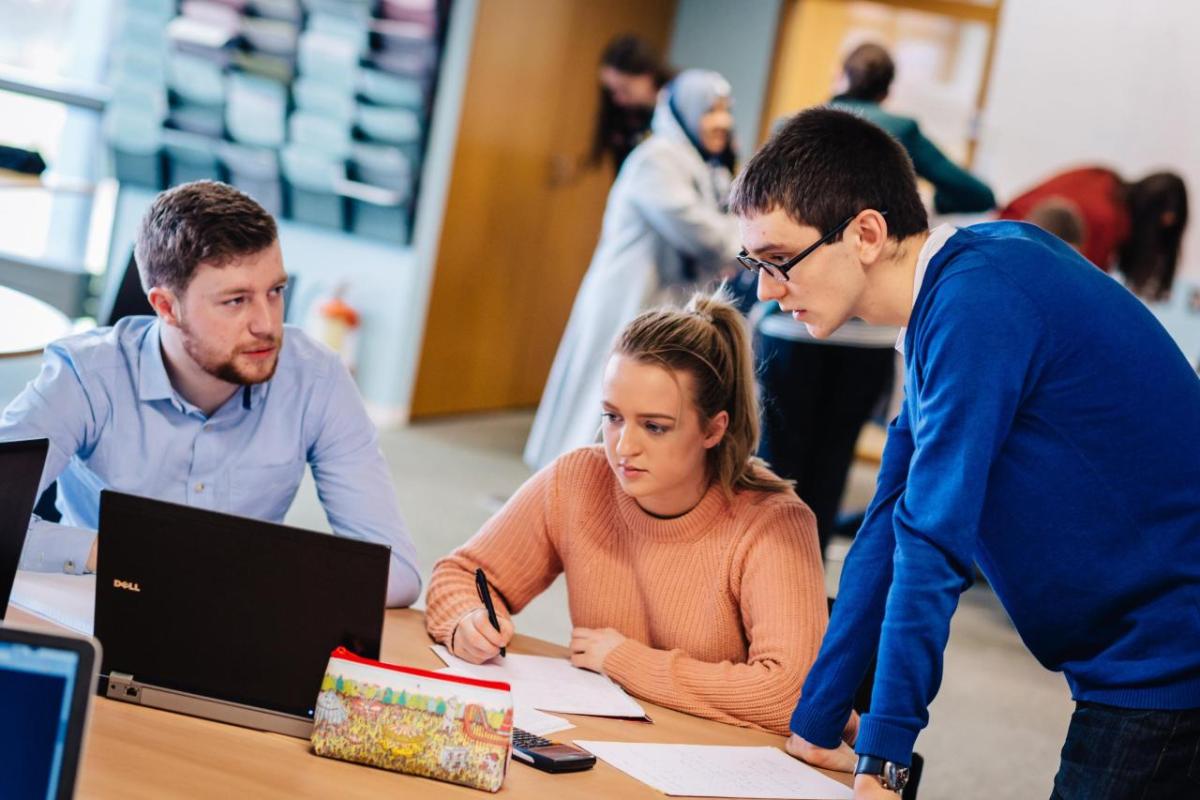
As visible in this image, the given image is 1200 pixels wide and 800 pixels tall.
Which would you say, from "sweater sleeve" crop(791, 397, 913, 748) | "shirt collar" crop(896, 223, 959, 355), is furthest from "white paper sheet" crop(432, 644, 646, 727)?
"shirt collar" crop(896, 223, 959, 355)

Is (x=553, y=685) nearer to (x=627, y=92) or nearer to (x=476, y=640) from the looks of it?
(x=476, y=640)

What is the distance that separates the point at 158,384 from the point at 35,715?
1261 millimetres

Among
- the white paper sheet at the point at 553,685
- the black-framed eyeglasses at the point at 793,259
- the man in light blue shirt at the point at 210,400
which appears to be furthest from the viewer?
the man in light blue shirt at the point at 210,400

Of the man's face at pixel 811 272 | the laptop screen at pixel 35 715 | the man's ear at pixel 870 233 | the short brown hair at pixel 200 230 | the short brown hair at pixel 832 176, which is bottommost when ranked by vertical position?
the laptop screen at pixel 35 715

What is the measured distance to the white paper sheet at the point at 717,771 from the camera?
62.7 inches

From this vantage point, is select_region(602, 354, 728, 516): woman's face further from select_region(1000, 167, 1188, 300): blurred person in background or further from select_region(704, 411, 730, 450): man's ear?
select_region(1000, 167, 1188, 300): blurred person in background

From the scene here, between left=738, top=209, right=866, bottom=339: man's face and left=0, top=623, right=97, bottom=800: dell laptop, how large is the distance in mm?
870

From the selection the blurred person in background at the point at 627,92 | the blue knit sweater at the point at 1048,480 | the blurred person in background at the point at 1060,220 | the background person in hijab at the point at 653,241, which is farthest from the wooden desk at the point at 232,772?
the blurred person in background at the point at 627,92

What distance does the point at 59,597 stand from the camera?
1.80m

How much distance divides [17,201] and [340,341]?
1.47 metres

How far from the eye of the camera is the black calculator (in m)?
1.56

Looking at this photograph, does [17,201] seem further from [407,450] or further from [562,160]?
[562,160]

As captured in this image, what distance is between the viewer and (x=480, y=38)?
6031 millimetres

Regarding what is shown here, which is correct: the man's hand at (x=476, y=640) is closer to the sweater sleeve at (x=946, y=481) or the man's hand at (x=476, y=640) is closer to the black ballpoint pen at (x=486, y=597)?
the black ballpoint pen at (x=486, y=597)
